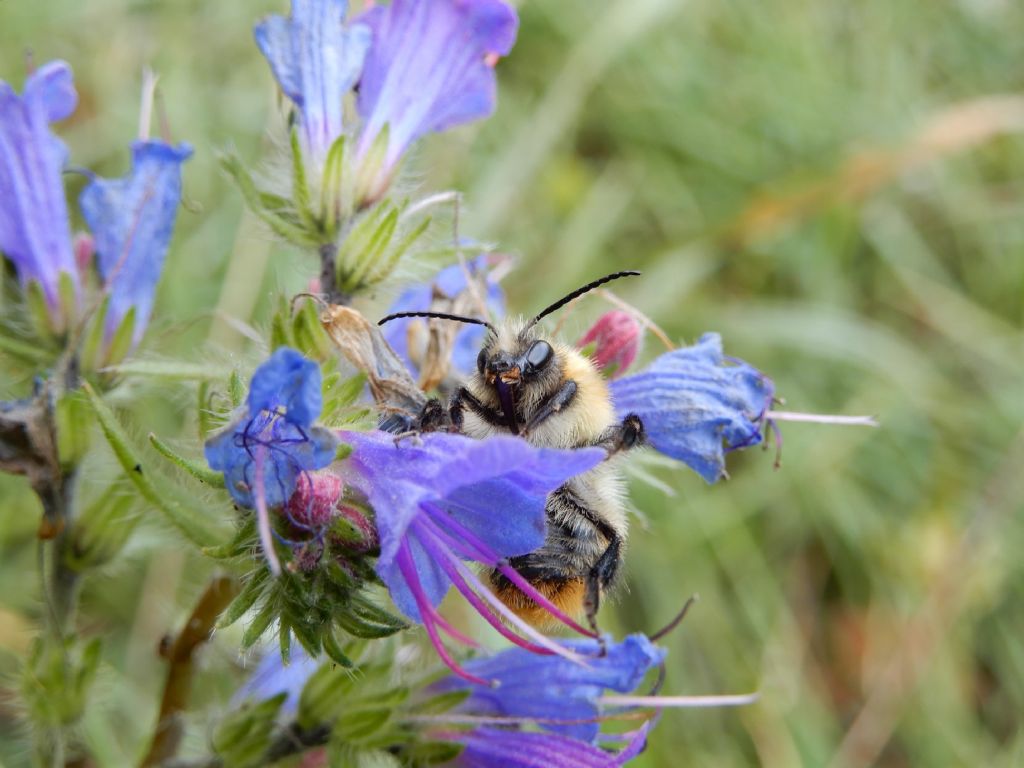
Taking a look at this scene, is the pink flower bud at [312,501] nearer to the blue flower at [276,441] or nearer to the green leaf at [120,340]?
the blue flower at [276,441]

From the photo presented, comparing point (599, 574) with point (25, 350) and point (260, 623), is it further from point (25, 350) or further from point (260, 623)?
point (25, 350)

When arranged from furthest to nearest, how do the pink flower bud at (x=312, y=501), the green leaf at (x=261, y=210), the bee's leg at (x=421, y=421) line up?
the green leaf at (x=261, y=210) → the bee's leg at (x=421, y=421) → the pink flower bud at (x=312, y=501)

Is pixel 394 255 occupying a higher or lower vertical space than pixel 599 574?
higher

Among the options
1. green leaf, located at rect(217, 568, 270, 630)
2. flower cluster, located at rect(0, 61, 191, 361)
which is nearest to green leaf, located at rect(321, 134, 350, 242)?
flower cluster, located at rect(0, 61, 191, 361)

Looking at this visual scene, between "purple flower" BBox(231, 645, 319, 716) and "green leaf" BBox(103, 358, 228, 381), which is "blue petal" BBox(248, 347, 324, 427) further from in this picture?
"purple flower" BBox(231, 645, 319, 716)

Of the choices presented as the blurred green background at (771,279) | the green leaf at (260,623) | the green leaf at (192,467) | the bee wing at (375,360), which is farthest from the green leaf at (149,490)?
the blurred green background at (771,279)

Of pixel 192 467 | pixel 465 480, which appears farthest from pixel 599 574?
pixel 192 467
